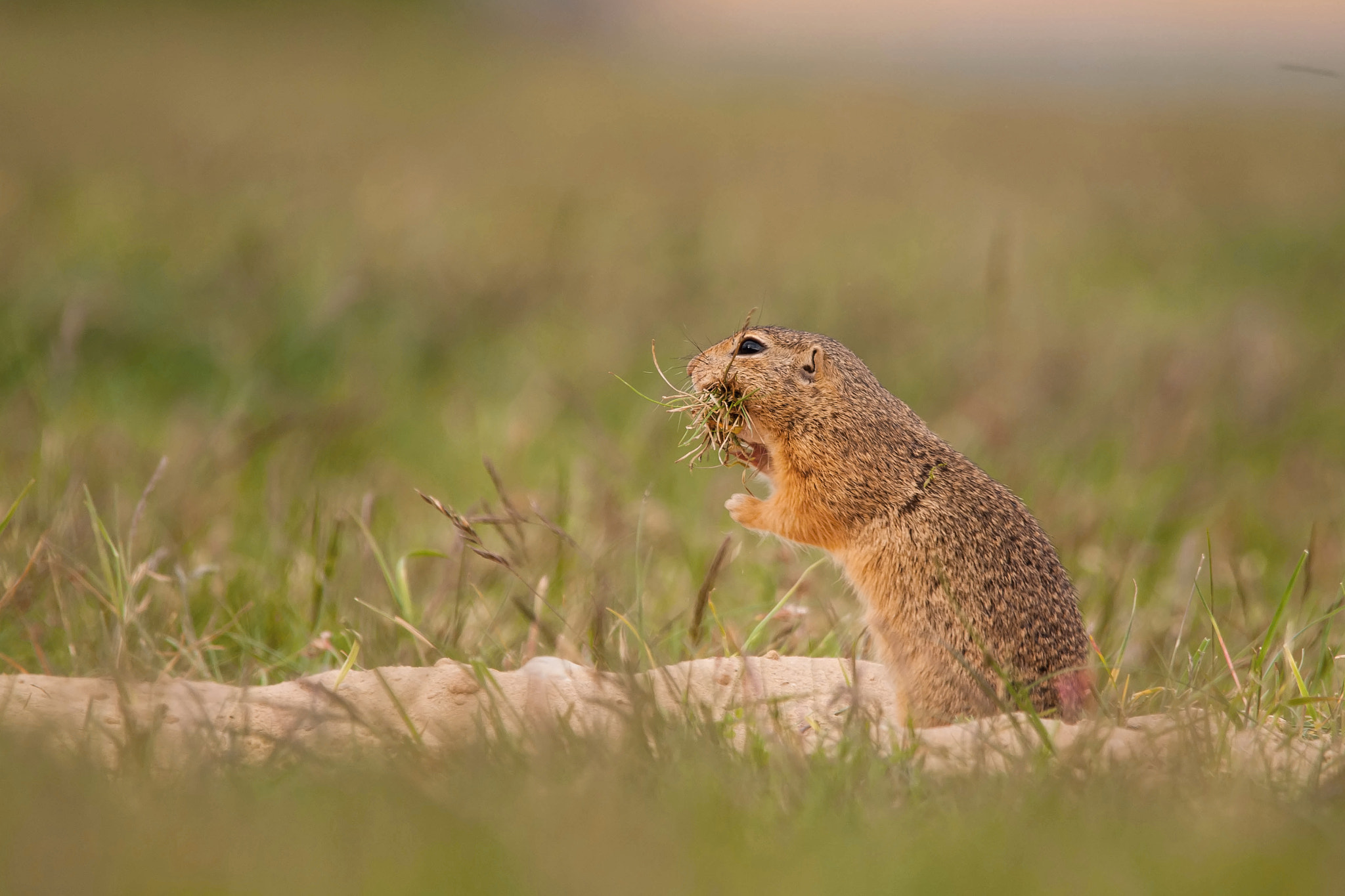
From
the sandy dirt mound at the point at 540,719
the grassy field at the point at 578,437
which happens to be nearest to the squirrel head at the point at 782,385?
the grassy field at the point at 578,437

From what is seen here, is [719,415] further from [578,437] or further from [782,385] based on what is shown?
[578,437]

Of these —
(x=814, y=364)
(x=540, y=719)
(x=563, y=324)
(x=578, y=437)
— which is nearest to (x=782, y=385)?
(x=814, y=364)

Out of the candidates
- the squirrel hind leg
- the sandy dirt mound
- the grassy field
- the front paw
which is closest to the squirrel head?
the front paw

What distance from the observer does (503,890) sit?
1.66 meters

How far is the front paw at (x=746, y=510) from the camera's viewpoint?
342 cm

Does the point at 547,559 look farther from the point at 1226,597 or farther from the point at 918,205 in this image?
the point at 918,205

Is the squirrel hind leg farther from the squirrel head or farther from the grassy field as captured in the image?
the squirrel head

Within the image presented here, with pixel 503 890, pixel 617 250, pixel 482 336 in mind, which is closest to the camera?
pixel 503 890

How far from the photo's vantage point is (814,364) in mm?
3557

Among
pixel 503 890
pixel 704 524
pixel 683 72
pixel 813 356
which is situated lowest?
pixel 704 524

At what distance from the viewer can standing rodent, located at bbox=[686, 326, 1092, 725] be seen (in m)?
2.96

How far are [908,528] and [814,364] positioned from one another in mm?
602

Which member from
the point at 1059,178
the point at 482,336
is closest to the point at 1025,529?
the point at 482,336

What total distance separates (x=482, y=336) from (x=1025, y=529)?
5180 mm
